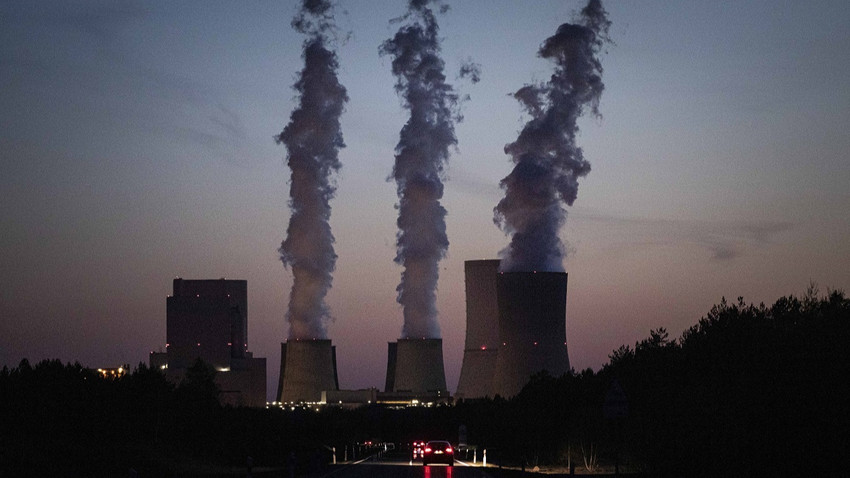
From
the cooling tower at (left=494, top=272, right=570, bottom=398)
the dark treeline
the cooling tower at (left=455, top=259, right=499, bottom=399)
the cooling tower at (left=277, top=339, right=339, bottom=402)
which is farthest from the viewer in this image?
the cooling tower at (left=277, top=339, right=339, bottom=402)

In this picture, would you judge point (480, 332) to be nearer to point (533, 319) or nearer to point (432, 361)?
point (432, 361)

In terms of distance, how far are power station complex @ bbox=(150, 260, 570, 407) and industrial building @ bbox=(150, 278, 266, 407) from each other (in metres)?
0.09

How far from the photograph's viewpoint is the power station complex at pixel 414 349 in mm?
64375

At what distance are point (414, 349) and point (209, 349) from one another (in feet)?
80.0

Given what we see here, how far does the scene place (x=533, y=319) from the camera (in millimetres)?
63906

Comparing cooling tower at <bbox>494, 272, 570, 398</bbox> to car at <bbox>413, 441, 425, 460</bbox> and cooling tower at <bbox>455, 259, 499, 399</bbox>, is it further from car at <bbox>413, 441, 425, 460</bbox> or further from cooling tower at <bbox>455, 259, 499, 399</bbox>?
cooling tower at <bbox>455, 259, 499, 399</bbox>

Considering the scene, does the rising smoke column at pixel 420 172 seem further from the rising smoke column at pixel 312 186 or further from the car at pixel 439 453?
the car at pixel 439 453

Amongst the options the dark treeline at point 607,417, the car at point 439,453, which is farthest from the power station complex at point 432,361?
the car at point 439,453

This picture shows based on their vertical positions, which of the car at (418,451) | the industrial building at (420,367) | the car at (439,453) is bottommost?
the car at (418,451)

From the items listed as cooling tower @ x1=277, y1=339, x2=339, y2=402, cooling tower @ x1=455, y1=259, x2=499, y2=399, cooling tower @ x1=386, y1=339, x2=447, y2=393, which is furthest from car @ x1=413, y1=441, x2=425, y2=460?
cooling tower @ x1=277, y1=339, x2=339, y2=402

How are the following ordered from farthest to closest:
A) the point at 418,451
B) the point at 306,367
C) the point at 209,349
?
the point at 209,349 → the point at 306,367 → the point at 418,451

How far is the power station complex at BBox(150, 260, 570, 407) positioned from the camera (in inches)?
2534

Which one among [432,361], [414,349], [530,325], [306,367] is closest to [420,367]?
[432,361]

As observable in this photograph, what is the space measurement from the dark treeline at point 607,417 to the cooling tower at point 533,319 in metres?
1.78
